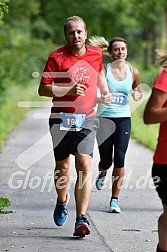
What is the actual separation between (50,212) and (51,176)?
3.32 m

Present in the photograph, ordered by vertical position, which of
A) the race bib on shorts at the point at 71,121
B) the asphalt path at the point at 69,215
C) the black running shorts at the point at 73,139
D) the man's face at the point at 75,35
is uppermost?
the man's face at the point at 75,35

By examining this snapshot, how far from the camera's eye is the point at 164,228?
6.19 metres

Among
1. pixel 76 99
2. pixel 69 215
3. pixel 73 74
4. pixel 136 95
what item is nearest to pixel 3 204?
pixel 69 215

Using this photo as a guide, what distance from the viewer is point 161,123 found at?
6164 mm

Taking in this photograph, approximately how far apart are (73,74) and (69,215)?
1992mm

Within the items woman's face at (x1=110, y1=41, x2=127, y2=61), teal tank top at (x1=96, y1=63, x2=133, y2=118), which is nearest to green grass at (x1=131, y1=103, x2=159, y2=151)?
teal tank top at (x1=96, y1=63, x2=133, y2=118)

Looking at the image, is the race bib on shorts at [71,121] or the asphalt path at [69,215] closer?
the asphalt path at [69,215]

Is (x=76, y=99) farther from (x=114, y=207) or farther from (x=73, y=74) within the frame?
(x=114, y=207)

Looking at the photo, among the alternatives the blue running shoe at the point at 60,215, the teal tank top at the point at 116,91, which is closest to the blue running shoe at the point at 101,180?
the teal tank top at the point at 116,91

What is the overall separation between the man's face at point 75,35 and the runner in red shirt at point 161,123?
6.41 feet

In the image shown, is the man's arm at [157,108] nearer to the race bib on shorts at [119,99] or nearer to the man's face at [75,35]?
the man's face at [75,35]

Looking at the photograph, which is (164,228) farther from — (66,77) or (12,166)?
(12,166)

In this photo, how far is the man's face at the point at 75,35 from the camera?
26.6 feet

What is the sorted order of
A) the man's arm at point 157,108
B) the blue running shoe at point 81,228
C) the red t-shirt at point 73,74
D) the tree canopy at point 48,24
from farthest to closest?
the tree canopy at point 48,24, the red t-shirt at point 73,74, the blue running shoe at point 81,228, the man's arm at point 157,108
